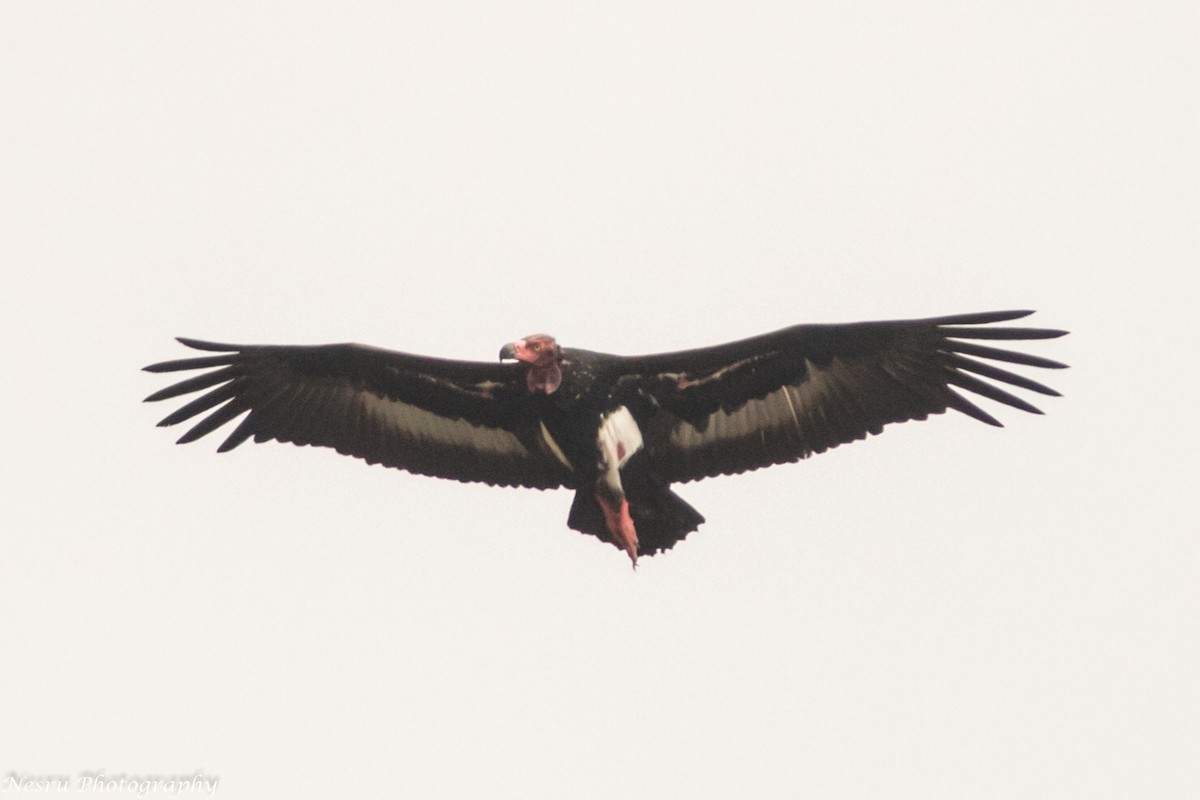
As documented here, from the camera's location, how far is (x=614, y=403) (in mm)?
16391

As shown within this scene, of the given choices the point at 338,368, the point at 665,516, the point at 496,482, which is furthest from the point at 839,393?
the point at 338,368

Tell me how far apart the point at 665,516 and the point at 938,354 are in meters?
2.31

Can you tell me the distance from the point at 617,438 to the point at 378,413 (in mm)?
1941

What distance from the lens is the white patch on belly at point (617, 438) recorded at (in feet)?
53.5

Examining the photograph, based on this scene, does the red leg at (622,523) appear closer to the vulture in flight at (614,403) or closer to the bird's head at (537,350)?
the vulture in flight at (614,403)

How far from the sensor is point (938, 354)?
1628cm

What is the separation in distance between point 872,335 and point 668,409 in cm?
162

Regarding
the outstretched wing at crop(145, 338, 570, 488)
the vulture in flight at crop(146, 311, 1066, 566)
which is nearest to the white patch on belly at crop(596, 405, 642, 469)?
the vulture in flight at crop(146, 311, 1066, 566)

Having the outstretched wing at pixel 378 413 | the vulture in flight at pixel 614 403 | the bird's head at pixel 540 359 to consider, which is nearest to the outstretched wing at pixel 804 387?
Result: the vulture in flight at pixel 614 403

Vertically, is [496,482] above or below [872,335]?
below

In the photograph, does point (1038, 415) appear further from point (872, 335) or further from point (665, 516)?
point (665, 516)

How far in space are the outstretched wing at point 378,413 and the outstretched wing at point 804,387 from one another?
101 cm

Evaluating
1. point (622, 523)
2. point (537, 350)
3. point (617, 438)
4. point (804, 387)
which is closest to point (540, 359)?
point (537, 350)

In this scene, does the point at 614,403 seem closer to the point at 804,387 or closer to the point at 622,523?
the point at 622,523
